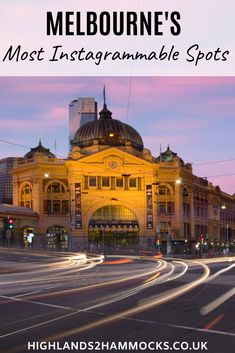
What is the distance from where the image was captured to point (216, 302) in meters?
18.6

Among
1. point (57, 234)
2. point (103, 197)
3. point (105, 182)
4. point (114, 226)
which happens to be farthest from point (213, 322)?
point (57, 234)

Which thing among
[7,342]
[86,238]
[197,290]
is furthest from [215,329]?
[86,238]

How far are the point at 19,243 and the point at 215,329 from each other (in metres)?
93.0

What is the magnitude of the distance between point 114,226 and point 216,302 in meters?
90.0

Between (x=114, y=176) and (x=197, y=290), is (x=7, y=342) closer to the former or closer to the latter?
(x=197, y=290)

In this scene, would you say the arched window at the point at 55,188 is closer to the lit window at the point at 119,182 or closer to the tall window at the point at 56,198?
the tall window at the point at 56,198

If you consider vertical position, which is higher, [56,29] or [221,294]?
[56,29]

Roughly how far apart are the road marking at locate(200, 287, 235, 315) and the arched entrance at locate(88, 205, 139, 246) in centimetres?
8473

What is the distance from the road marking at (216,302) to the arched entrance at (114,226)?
84.7m

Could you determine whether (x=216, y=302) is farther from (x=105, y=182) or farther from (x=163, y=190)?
(x=163, y=190)

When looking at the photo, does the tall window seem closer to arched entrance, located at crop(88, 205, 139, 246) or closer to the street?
arched entrance, located at crop(88, 205, 139, 246)

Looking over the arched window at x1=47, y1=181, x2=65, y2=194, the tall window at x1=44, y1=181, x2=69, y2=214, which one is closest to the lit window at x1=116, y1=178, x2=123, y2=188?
the tall window at x1=44, y1=181, x2=69, y2=214

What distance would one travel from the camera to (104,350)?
1025cm

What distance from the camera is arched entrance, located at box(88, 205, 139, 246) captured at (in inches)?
4230
